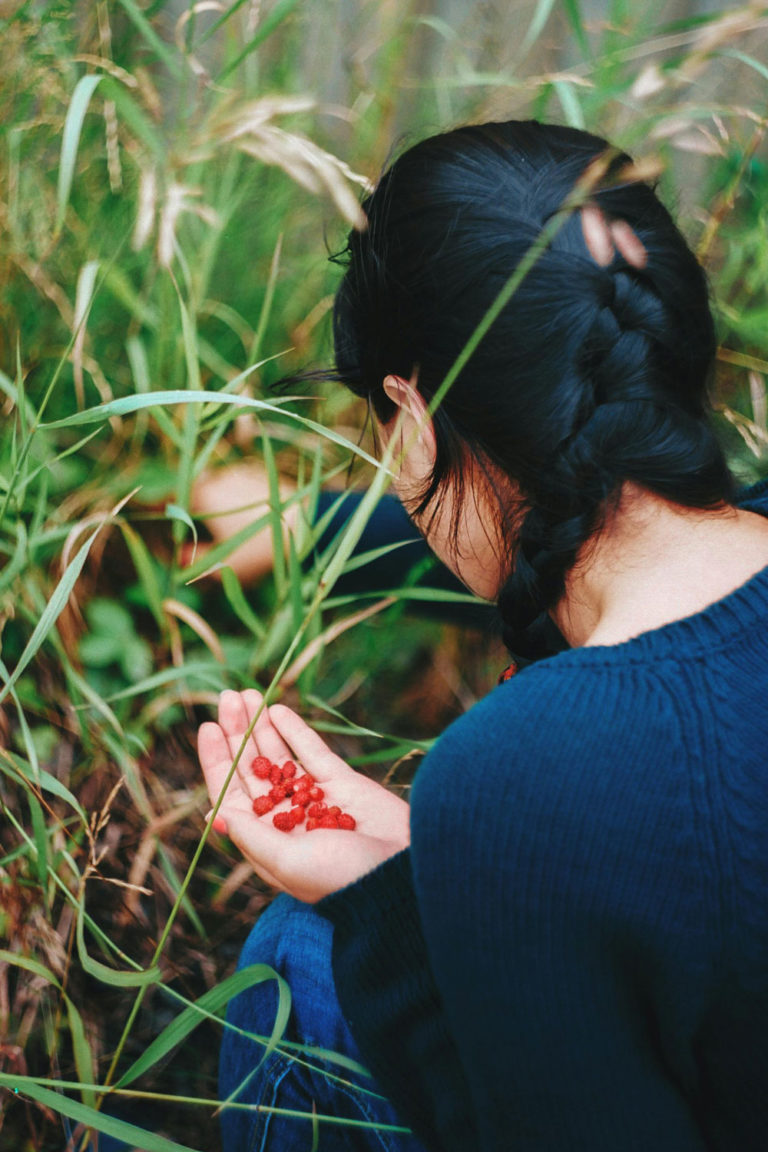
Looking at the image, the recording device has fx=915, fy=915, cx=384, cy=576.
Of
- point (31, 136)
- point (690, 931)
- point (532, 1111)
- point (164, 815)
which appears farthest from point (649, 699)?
point (31, 136)

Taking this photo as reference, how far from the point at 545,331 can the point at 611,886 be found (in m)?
0.38

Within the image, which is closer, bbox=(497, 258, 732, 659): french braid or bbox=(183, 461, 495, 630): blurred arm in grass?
bbox=(497, 258, 732, 659): french braid

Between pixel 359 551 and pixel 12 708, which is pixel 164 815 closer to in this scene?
pixel 12 708

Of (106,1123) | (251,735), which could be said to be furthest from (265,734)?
(106,1123)

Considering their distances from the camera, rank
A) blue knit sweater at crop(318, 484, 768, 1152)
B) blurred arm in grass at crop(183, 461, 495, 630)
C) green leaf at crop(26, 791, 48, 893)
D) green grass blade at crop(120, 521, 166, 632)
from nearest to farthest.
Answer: blue knit sweater at crop(318, 484, 768, 1152)
green leaf at crop(26, 791, 48, 893)
green grass blade at crop(120, 521, 166, 632)
blurred arm in grass at crop(183, 461, 495, 630)

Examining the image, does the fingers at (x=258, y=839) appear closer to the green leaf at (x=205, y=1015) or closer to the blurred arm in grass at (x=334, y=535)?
the green leaf at (x=205, y=1015)

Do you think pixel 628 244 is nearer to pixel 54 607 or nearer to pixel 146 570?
pixel 54 607

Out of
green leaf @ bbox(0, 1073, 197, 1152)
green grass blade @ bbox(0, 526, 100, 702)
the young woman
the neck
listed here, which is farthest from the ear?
green leaf @ bbox(0, 1073, 197, 1152)

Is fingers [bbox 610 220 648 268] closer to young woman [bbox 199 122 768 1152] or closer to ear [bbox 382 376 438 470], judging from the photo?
young woman [bbox 199 122 768 1152]

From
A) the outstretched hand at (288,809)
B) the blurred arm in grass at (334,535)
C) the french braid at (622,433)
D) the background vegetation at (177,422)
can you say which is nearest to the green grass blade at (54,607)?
the background vegetation at (177,422)

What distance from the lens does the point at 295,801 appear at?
86cm

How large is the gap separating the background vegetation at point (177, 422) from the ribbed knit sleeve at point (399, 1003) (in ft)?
0.38

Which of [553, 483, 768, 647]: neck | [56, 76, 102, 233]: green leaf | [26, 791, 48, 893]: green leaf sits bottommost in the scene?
[26, 791, 48, 893]: green leaf

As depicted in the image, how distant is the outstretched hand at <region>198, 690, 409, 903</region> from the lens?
30.0 inches
